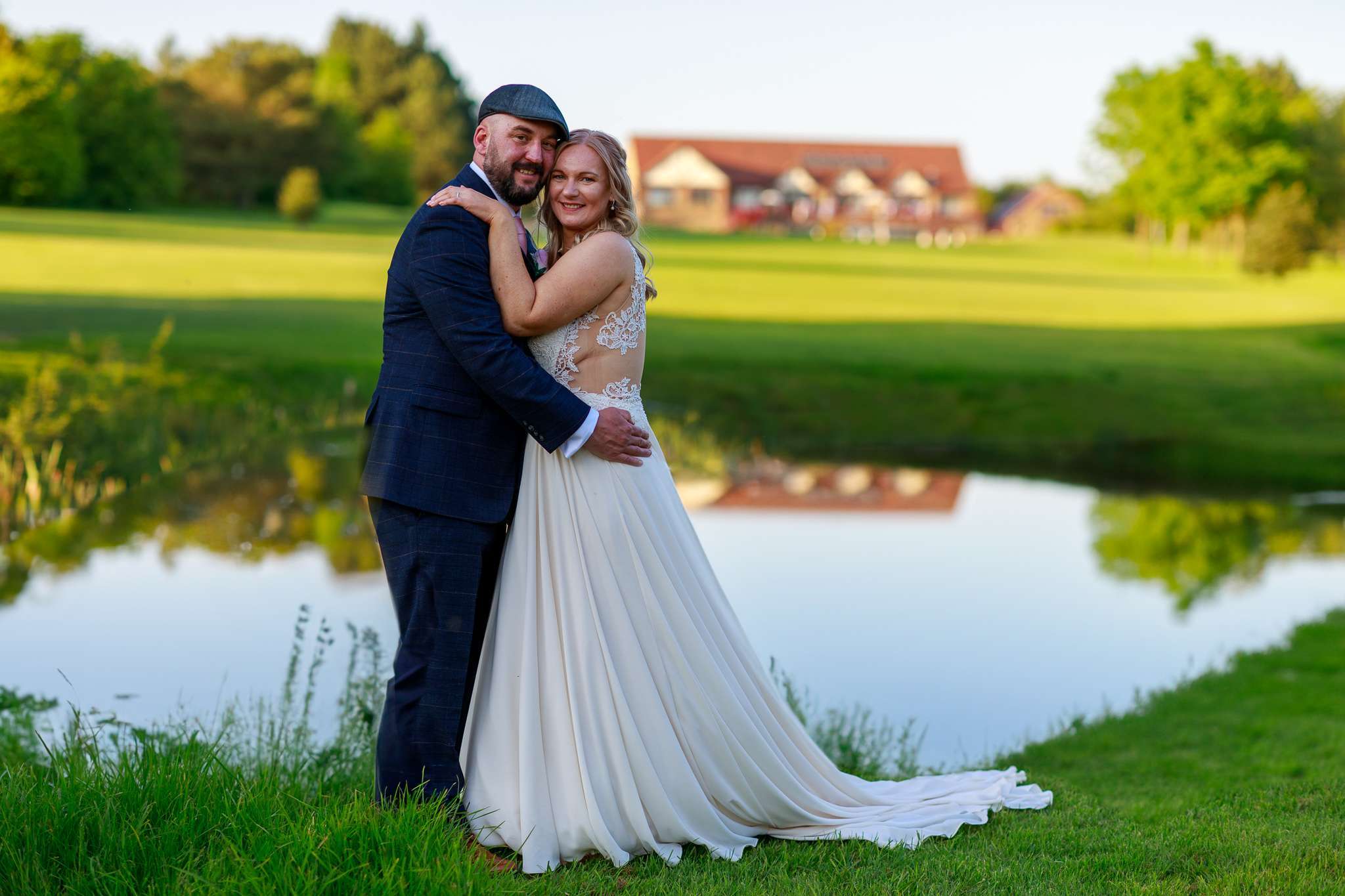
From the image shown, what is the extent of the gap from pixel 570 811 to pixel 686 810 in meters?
0.38

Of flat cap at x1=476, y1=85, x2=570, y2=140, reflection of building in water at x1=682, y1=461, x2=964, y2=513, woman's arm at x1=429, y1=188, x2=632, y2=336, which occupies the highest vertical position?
flat cap at x1=476, y1=85, x2=570, y2=140

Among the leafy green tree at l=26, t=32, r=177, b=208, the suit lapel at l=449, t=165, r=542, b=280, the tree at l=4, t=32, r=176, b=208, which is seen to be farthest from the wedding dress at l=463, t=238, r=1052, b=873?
the leafy green tree at l=26, t=32, r=177, b=208

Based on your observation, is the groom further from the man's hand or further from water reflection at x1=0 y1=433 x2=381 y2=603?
water reflection at x1=0 y1=433 x2=381 y2=603

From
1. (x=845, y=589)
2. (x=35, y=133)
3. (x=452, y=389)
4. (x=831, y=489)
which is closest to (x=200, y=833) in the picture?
(x=452, y=389)

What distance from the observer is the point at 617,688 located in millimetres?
4000

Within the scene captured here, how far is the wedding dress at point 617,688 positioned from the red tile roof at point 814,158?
8264 cm

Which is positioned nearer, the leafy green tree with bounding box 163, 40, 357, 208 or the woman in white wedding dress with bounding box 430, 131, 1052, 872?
the woman in white wedding dress with bounding box 430, 131, 1052, 872

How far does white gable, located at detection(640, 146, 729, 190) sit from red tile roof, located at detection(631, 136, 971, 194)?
2.39 feet

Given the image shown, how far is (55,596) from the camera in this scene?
9.09m

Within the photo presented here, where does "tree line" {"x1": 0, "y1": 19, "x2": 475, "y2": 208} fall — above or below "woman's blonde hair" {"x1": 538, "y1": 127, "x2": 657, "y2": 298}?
above

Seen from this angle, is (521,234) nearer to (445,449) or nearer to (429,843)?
(445,449)

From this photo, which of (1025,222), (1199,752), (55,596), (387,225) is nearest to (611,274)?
(1199,752)

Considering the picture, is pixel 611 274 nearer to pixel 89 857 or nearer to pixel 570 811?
pixel 570 811

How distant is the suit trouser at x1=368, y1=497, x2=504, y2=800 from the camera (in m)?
3.98
